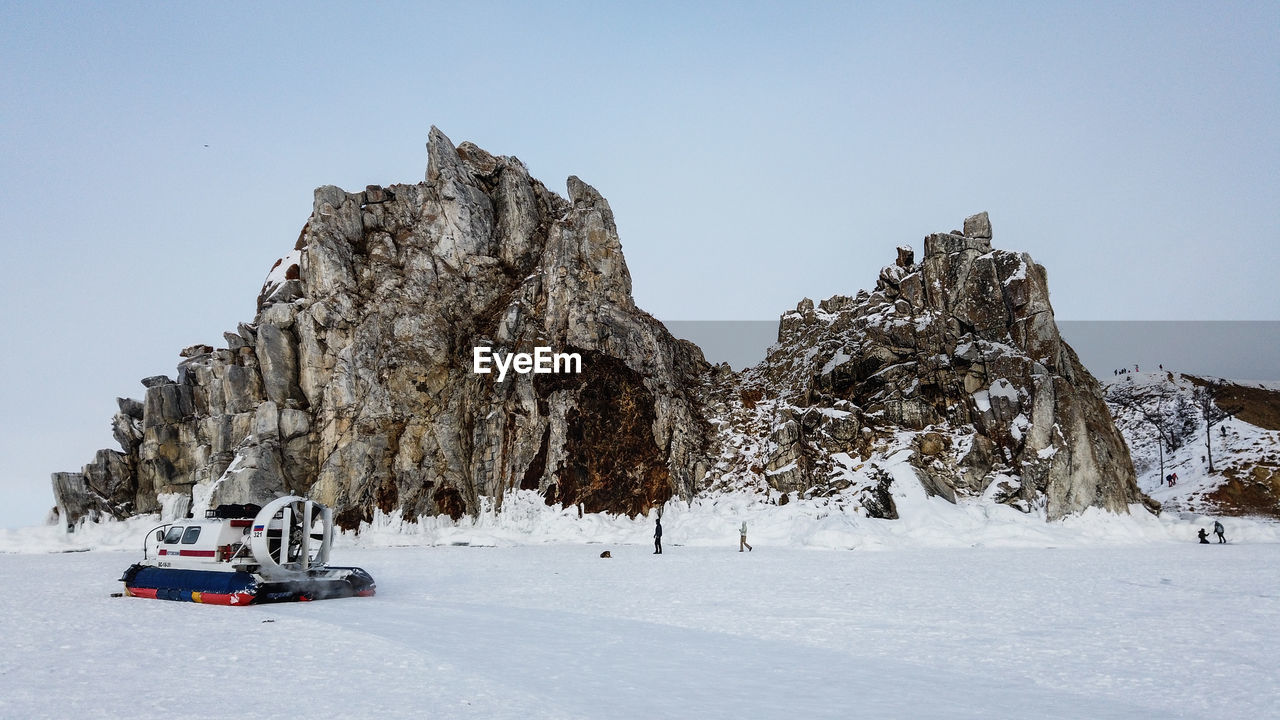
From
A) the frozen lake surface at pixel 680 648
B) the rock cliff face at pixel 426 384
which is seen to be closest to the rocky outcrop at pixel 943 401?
the rock cliff face at pixel 426 384

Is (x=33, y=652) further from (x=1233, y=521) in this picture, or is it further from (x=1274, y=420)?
(x=1274, y=420)

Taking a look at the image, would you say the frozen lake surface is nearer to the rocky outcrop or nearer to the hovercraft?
the hovercraft

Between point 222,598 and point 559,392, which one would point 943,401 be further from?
point 222,598

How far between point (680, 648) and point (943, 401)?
1316 inches

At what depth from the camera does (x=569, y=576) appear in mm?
22703

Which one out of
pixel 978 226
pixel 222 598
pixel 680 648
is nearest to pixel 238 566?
pixel 222 598

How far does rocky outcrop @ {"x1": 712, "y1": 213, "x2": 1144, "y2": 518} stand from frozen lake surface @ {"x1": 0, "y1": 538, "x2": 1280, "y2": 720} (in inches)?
601

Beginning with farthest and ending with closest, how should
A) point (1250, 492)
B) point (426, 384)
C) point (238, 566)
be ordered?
point (1250, 492) < point (426, 384) < point (238, 566)

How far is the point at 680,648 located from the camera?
1187 cm

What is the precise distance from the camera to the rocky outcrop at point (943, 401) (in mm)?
37781

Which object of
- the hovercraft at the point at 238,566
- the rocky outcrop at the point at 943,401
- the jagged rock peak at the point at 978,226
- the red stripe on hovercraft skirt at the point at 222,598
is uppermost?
the jagged rock peak at the point at 978,226

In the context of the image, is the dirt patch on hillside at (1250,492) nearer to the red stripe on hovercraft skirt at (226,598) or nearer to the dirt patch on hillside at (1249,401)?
the dirt patch on hillside at (1249,401)

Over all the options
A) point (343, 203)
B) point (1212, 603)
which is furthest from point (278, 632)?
point (343, 203)

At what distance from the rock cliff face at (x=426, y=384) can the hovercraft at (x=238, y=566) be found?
2238 cm
